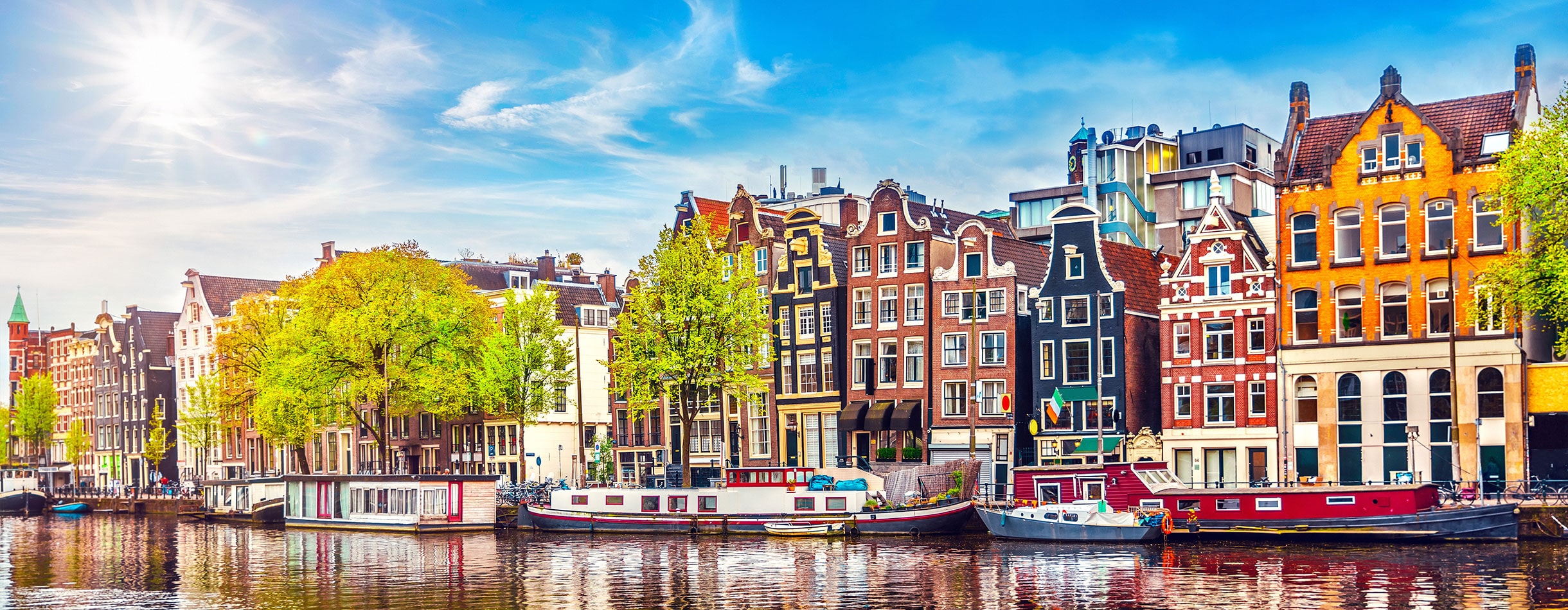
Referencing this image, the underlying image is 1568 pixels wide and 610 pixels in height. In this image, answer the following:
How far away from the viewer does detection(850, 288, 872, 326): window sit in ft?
289

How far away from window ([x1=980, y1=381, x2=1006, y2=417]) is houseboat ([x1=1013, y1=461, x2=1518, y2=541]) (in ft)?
42.0

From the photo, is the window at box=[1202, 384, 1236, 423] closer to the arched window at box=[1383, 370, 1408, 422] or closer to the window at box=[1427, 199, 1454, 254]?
the arched window at box=[1383, 370, 1408, 422]

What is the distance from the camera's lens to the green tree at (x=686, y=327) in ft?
265

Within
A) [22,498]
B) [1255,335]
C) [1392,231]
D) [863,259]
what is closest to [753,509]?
[863,259]

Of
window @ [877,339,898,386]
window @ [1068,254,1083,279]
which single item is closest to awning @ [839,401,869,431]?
window @ [877,339,898,386]

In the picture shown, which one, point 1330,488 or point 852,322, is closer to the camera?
point 1330,488

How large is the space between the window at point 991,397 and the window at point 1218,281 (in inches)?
448

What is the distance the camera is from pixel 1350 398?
2963 inches

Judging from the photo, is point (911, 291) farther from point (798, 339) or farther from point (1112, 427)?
point (1112, 427)

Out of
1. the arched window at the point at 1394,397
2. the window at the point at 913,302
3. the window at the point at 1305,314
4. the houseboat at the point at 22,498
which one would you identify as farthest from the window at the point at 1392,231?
the houseboat at the point at 22,498

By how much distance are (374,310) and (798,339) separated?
976 inches

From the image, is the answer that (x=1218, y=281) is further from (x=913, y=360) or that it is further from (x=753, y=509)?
(x=753, y=509)

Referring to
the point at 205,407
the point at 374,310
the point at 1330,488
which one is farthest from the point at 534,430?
the point at 1330,488

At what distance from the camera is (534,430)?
10600 centimetres
